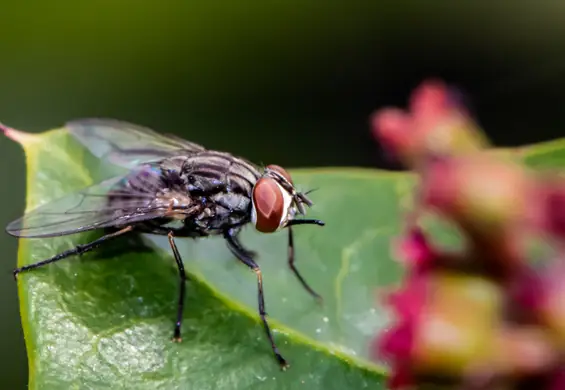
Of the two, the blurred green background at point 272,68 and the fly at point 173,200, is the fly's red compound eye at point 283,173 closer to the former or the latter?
the fly at point 173,200

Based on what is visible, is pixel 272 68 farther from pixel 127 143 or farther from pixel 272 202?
pixel 272 202

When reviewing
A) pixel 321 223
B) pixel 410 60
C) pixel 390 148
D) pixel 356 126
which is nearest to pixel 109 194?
pixel 321 223

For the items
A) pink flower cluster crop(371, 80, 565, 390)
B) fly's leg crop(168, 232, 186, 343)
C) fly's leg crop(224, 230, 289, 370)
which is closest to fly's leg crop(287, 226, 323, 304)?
fly's leg crop(224, 230, 289, 370)

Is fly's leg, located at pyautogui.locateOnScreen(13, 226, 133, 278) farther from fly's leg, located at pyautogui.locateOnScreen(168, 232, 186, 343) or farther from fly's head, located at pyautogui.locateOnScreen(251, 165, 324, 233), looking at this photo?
fly's head, located at pyautogui.locateOnScreen(251, 165, 324, 233)

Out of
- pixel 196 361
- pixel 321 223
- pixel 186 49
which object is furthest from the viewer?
pixel 186 49

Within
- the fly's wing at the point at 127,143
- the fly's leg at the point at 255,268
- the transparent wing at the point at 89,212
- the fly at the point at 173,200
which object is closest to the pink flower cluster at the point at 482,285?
the fly's leg at the point at 255,268

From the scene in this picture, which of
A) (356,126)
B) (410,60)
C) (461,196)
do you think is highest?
(461,196)

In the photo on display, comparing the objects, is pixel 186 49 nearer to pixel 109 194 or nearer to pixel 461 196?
pixel 109 194
